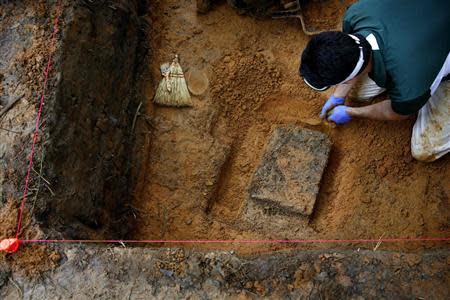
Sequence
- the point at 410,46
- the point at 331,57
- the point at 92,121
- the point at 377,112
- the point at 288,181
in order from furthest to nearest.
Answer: the point at 288,181
the point at 377,112
the point at 92,121
the point at 410,46
the point at 331,57

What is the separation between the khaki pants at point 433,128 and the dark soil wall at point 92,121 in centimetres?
178

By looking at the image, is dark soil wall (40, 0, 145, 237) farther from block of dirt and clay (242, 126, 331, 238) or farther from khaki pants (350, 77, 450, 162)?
khaki pants (350, 77, 450, 162)

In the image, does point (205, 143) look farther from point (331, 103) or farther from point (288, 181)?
point (331, 103)

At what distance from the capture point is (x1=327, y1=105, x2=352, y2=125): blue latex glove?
304 centimetres

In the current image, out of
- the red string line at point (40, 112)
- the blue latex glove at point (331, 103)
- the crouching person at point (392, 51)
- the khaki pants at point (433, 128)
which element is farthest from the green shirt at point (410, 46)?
the red string line at point (40, 112)

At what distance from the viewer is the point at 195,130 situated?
318 centimetres

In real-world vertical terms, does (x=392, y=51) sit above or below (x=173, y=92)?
above

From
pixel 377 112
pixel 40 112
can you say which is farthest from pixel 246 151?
pixel 40 112

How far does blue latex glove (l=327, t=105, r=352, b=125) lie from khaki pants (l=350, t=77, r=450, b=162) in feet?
0.85

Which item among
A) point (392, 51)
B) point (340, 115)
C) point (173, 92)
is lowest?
point (173, 92)

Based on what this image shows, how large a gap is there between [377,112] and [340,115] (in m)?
0.28

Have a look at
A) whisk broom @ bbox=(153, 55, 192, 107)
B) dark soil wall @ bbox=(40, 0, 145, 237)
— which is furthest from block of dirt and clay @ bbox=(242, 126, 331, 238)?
dark soil wall @ bbox=(40, 0, 145, 237)

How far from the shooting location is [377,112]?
2857mm

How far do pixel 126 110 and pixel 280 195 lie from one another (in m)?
1.25
